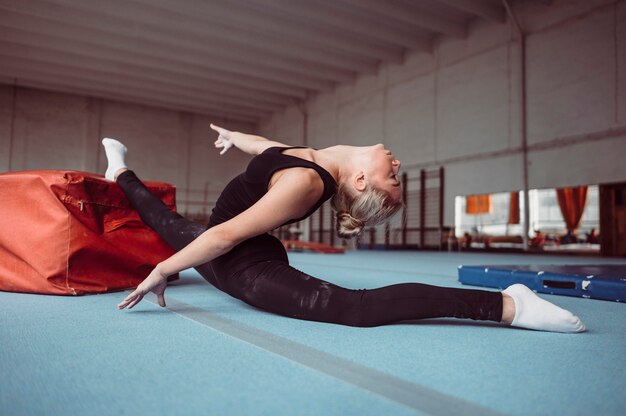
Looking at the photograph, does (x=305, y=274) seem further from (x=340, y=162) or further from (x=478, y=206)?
(x=478, y=206)

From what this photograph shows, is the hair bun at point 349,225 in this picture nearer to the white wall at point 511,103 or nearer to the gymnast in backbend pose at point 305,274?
the gymnast in backbend pose at point 305,274

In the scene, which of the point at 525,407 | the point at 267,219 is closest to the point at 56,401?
the point at 267,219

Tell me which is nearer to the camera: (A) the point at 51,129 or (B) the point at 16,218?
(B) the point at 16,218

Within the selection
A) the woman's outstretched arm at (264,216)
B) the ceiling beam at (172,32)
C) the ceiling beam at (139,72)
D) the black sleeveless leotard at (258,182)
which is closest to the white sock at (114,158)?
the black sleeveless leotard at (258,182)

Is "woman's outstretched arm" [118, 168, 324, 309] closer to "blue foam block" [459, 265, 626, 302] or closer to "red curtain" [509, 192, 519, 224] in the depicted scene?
"blue foam block" [459, 265, 626, 302]

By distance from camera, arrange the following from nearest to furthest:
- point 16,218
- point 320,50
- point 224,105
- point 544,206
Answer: point 16,218
point 320,50
point 544,206
point 224,105

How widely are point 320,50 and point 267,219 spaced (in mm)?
9747

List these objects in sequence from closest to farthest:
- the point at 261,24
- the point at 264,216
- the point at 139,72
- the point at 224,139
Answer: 1. the point at 264,216
2. the point at 224,139
3. the point at 261,24
4. the point at 139,72

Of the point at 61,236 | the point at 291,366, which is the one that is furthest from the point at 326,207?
the point at 291,366

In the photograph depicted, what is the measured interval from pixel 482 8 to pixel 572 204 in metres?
5.29

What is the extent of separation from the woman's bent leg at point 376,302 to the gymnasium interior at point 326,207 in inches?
2.2

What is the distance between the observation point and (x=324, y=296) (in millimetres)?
1548

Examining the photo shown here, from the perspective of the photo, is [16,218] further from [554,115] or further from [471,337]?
[554,115]

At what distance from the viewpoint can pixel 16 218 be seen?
6.91ft
